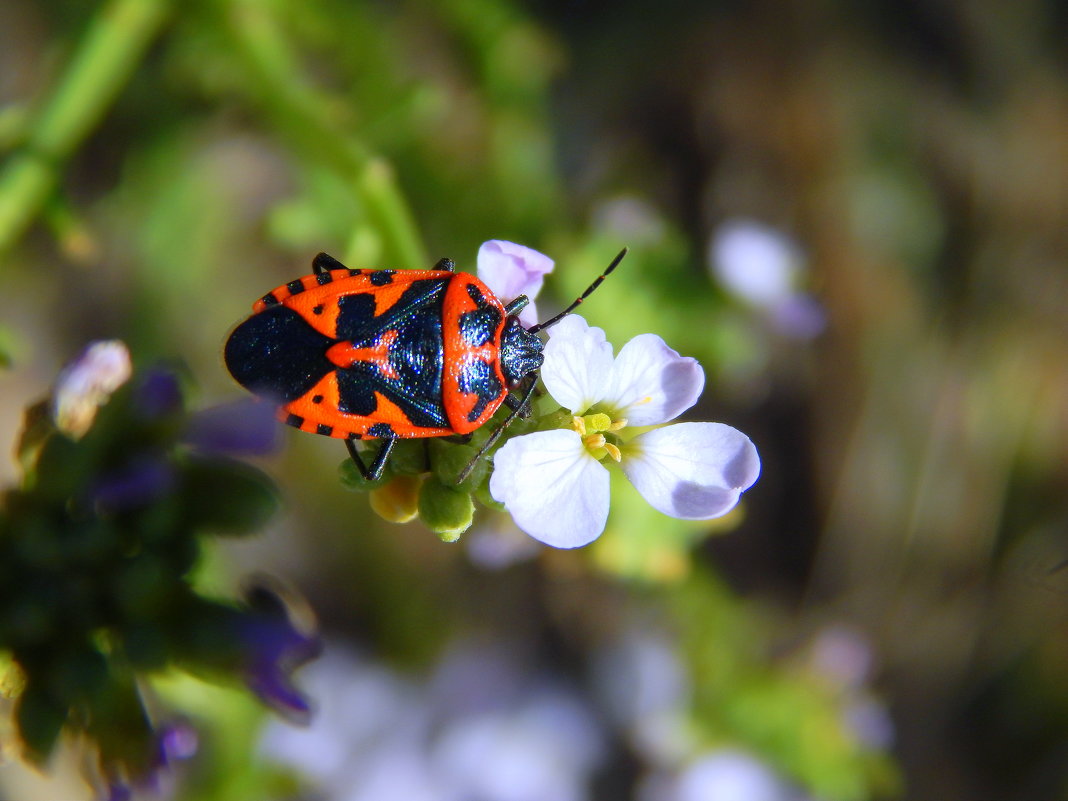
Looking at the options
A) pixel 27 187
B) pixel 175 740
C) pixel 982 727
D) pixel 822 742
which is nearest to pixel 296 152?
pixel 27 187

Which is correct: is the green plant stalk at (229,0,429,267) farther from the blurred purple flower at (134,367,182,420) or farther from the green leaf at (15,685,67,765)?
the green leaf at (15,685,67,765)

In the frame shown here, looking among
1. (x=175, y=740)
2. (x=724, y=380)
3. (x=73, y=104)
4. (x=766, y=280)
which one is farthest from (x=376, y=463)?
(x=724, y=380)

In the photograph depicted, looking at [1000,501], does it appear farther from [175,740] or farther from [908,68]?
[175,740]

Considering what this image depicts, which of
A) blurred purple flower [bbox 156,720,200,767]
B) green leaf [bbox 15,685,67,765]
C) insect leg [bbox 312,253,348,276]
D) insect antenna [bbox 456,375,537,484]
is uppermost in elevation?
insect leg [bbox 312,253,348,276]

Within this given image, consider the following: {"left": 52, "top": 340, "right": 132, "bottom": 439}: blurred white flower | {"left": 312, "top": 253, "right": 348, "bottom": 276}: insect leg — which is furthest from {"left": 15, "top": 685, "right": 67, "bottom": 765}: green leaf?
{"left": 312, "top": 253, "right": 348, "bottom": 276}: insect leg

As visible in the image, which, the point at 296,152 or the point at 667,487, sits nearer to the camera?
the point at 667,487

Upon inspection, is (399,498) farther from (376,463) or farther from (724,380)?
(724,380)
